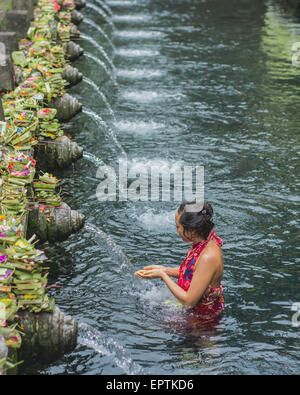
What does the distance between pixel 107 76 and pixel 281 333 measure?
10243 millimetres

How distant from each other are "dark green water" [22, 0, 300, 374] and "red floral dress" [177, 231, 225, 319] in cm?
20

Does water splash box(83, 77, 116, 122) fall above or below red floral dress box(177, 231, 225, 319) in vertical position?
below

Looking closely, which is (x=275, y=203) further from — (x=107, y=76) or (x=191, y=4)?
(x=191, y=4)

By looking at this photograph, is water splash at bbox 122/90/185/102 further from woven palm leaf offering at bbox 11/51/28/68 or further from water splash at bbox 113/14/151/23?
water splash at bbox 113/14/151/23

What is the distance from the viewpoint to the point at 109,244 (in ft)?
24.7

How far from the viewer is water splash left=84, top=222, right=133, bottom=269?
23.5 feet

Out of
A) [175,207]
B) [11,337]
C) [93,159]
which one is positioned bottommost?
[175,207]

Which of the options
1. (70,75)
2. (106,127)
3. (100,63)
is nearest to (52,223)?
(106,127)

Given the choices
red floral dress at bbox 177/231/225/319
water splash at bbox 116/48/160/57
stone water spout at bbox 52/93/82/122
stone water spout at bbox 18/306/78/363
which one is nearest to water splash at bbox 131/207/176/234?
red floral dress at bbox 177/231/225/319

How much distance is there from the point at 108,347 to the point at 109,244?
6.82 ft

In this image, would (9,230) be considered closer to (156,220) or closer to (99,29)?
(156,220)

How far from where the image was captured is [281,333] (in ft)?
19.4

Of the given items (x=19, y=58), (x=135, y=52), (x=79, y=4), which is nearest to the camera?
(x=19, y=58)

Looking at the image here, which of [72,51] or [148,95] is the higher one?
[72,51]
